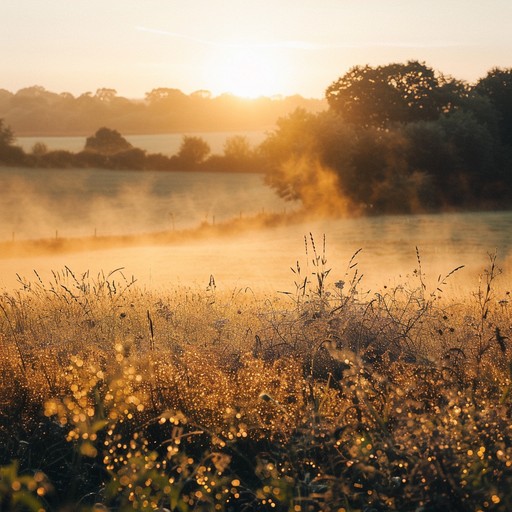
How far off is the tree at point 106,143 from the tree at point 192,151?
13.6 ft

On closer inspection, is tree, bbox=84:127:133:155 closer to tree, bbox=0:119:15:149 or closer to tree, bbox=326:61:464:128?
tree, bbox=0:119:15:149

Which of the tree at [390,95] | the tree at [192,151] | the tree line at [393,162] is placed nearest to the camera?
the tree line at [393,162]

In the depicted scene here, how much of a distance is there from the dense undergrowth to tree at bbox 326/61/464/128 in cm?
4273

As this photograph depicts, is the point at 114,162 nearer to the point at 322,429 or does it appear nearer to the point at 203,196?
the point at 203,196

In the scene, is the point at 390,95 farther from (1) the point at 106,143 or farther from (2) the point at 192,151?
(1) the point at 106,143

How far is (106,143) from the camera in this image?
56031mm

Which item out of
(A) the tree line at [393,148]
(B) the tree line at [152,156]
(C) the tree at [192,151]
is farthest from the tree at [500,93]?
(C) the tree at [192,151]

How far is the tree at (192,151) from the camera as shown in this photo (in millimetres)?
54625

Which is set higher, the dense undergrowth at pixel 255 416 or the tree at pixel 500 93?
the tree at pixel 500 93

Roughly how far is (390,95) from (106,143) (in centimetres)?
2005

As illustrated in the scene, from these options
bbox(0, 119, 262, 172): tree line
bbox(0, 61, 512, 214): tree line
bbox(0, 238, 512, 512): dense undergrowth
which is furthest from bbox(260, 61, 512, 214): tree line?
bbox(0, 238, 512, 512): dense undergrowth

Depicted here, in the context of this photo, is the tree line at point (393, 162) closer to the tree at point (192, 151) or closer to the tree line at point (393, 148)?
the tree line at point (393, 148)

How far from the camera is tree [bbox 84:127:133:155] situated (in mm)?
55281

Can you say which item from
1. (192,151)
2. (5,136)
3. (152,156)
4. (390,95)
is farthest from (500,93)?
(5,136)
